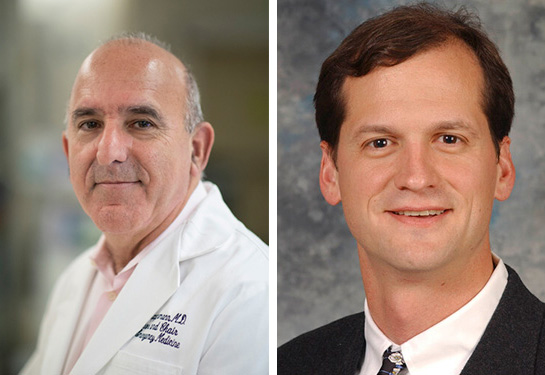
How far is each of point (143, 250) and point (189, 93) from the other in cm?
61

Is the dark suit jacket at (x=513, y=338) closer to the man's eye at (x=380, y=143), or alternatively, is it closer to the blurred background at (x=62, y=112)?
the man's eye at (x=380, y=143)

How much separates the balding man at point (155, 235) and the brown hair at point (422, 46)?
1.86 ft

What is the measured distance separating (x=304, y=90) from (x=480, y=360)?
1.10 m

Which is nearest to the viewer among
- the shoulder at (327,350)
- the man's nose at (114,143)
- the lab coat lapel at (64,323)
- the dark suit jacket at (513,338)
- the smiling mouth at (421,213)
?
the dark suit jacket at (513,338)

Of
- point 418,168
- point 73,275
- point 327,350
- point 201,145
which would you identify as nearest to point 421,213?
point 418,168

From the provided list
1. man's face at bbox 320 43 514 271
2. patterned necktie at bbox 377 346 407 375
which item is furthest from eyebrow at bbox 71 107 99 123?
patterned necktie at bbox 377 346 407 375

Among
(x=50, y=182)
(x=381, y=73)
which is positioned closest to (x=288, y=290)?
(x=381, y=73)

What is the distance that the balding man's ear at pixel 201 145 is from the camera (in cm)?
249

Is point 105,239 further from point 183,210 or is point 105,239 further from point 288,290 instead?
point 288,290

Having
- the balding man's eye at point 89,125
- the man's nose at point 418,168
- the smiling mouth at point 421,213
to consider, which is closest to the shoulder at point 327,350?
the smiling mouth at point 421,213

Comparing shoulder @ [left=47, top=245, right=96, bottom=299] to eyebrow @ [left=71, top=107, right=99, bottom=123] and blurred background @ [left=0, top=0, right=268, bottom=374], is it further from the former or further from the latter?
eyebrow @ [left=71, top=107, right=99, bottom=123]

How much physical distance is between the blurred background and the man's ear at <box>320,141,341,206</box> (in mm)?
231

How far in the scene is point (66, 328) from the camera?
2555 mm

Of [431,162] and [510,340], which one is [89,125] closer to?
[431,162]
